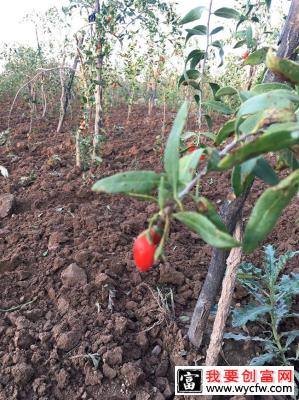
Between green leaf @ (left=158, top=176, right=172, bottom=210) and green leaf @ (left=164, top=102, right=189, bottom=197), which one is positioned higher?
green leaf @ (left=164, top=102, right=189, bottom=197)

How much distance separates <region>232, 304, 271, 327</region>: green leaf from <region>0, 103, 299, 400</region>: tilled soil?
144mm

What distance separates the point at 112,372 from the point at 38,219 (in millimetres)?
1244

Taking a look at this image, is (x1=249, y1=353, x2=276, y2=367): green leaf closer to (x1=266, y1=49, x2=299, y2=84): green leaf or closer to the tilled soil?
the tilled soil

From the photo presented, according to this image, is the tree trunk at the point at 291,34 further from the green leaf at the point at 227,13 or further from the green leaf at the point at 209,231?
the green leaf at the point at 209,231

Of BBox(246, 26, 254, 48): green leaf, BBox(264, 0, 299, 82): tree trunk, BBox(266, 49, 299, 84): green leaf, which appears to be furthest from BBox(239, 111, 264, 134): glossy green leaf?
BBox(246, 26, 254, 48): green leaf

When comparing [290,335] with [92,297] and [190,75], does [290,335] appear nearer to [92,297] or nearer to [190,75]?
[92,297]

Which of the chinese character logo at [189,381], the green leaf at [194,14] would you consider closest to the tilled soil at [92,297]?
the chinese character logo at [189,381]

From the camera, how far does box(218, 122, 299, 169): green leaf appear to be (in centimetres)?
57

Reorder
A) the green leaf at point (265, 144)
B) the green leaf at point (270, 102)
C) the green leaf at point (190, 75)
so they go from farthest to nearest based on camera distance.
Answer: the green leaf at point (190, 75) < the green leaf at point (270, 102) < the green leaf at point (265, 144)

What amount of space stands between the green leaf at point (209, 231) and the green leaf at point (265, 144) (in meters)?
0.09

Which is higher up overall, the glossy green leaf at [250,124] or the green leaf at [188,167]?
the glossy green leaf at [250,124]

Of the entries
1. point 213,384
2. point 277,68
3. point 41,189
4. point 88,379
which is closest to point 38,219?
point 41,189

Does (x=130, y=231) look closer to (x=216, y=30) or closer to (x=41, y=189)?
(x=41, y=189)

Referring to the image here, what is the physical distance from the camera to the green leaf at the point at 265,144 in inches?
22.4
